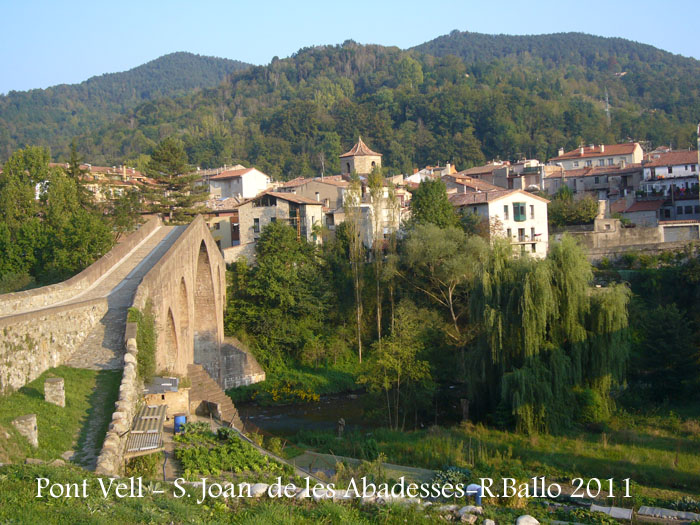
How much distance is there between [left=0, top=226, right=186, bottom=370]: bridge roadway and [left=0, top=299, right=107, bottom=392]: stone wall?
0.24m

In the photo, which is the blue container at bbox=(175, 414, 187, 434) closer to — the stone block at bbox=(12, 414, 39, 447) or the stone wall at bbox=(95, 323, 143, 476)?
the stone wall at bbox=(95, 323, 143, 476)

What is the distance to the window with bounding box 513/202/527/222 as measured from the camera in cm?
3916

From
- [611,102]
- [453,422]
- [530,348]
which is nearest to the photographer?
[530,348]

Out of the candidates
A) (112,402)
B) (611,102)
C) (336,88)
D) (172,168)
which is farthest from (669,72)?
(112,402)

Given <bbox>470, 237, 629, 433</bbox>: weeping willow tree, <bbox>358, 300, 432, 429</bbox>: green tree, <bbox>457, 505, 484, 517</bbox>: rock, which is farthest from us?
<bbox>358, 300, 432, 429</bbox>: green tree

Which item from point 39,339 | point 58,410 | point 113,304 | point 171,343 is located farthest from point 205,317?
point 58,410

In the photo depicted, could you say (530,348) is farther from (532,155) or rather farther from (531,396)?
(532,155)

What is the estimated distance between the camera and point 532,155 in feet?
279

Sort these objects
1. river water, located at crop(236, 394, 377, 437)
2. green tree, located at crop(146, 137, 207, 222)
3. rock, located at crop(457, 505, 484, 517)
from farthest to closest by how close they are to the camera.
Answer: green tree, located at crop(146, 137, 207, 222), river water, located at crop(236, 394, 377, 437), rock, located at crop(457, 505, 484, 517)

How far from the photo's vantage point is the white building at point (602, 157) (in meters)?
61.2

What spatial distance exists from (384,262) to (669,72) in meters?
148

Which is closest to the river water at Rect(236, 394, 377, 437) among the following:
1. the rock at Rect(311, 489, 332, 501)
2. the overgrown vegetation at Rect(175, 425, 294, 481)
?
the overgrown vegetation at Rect(175, 425, 294, 481)

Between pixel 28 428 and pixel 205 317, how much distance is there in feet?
65.1

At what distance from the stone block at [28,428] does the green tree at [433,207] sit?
90.4 feet
